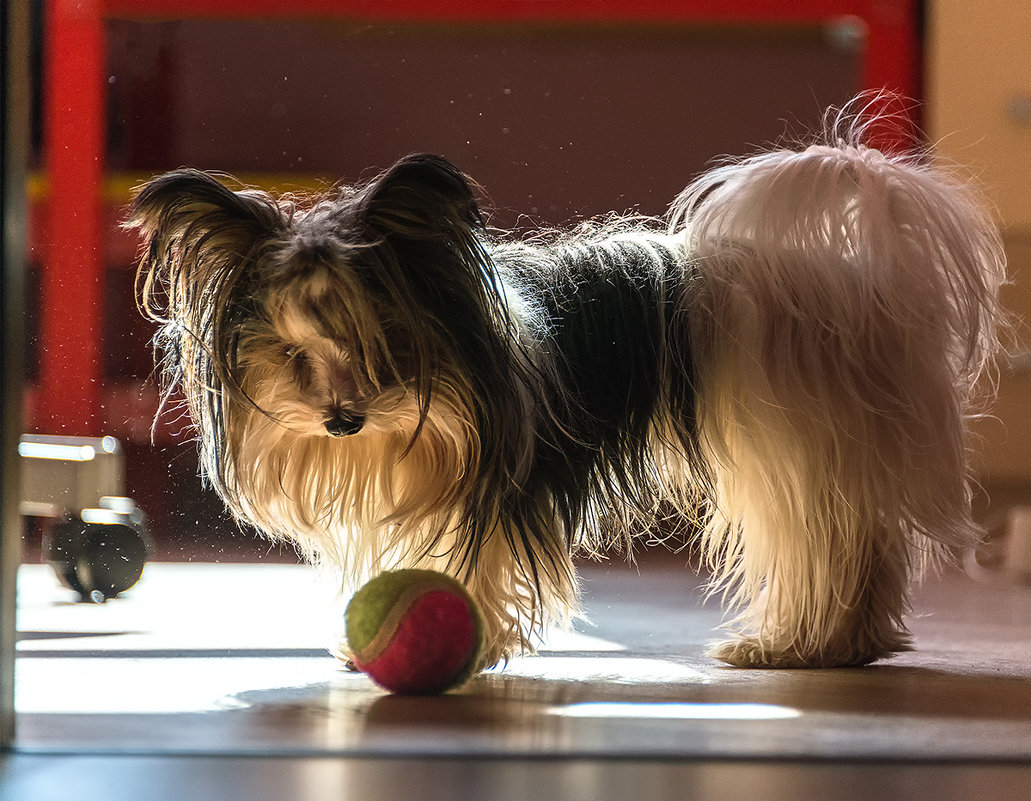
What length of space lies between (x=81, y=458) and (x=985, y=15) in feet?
5.98

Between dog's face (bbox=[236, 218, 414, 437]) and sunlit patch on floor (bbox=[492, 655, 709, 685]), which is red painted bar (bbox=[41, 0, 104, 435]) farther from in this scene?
sunlit patch on floor (bbox=[492, 655, 709, 685])

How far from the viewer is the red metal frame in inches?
87.0

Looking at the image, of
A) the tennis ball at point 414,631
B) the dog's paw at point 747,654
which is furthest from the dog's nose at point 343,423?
the dog's paw at point 747,654

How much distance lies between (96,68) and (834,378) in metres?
1.44

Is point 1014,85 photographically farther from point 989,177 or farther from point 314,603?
point 314,603

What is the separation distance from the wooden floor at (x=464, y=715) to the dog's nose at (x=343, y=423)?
39 centimetres

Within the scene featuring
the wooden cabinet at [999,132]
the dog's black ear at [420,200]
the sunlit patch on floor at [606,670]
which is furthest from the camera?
the wooden cabinet at [999,132]

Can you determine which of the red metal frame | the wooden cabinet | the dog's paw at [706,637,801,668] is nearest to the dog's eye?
the red metal frame

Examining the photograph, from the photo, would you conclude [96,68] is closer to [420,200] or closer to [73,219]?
[73,219]

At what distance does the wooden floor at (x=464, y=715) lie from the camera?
4.66ft

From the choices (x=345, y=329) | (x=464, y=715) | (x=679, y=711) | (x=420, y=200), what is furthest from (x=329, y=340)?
(x=679, y=711)

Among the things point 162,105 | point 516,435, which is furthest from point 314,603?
point 162,105

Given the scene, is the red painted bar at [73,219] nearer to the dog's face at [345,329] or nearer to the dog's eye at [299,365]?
the dog's face at [345,329]

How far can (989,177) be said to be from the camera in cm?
270
